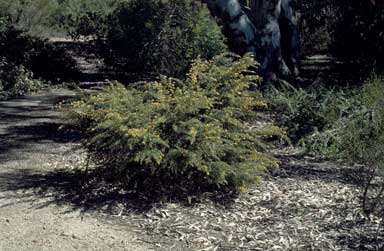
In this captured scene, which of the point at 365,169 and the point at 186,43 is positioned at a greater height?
the point at 186,43

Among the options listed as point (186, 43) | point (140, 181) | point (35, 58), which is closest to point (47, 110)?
point (186, 43)

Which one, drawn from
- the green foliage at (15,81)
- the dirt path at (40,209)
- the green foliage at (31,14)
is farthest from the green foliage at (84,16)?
the dirt path at (40,209)

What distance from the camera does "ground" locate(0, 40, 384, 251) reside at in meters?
6.34

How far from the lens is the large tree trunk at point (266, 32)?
14.5 metres

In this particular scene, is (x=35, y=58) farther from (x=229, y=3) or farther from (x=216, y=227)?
(x=216, y=227)

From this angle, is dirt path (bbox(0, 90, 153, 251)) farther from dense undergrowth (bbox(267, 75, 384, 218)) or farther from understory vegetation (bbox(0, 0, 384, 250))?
dense undergrowth (bbox(267, 75, 384, 218))

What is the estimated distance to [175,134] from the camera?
7484 millimetres

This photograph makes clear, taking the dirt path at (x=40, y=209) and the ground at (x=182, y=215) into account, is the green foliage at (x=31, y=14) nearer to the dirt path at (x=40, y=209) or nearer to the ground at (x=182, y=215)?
the dirt path at (x=40, y=209)

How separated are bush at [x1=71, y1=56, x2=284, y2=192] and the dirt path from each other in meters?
0.70

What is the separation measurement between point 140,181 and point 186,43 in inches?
228

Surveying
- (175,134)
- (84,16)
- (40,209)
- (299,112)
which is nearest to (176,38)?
(299,112)

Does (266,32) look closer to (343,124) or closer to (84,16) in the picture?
(343,124)

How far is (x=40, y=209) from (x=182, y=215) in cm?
138

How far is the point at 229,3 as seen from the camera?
14305 millimetres
